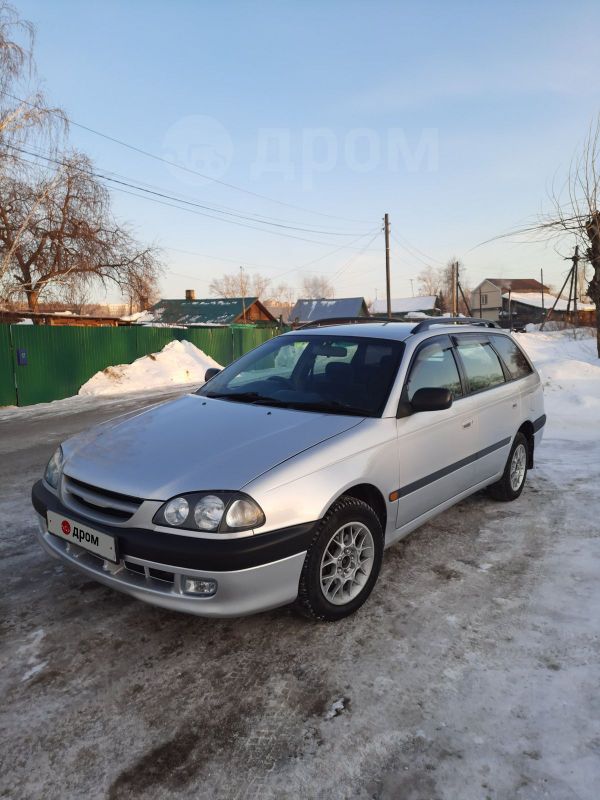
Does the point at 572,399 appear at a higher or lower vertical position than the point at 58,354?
lower

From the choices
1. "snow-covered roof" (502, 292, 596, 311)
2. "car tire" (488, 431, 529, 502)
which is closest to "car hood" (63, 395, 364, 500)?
"car tire" (488, 431, 529, 502)

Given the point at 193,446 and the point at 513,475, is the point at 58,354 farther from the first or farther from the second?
the point at 193,446

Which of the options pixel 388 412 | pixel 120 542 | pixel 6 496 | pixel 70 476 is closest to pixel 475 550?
pixel 388 412

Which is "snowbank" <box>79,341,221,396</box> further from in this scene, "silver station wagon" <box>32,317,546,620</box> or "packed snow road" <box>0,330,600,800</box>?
"packed snow road" <box>0,330,600,800</box>

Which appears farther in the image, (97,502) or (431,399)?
(431,399)

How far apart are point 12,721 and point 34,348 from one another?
42.6 ft

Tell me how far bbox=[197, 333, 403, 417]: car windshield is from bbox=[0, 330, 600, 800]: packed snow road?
3.93 feet

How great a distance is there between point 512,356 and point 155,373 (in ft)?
45.5

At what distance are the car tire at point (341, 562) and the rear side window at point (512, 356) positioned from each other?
2.55 meters

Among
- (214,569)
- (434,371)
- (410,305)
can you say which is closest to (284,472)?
(214,569)

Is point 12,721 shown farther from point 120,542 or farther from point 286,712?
point 286,712

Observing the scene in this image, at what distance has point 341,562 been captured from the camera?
113 inches

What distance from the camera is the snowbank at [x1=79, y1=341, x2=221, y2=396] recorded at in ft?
50.7

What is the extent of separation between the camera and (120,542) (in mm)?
2510
